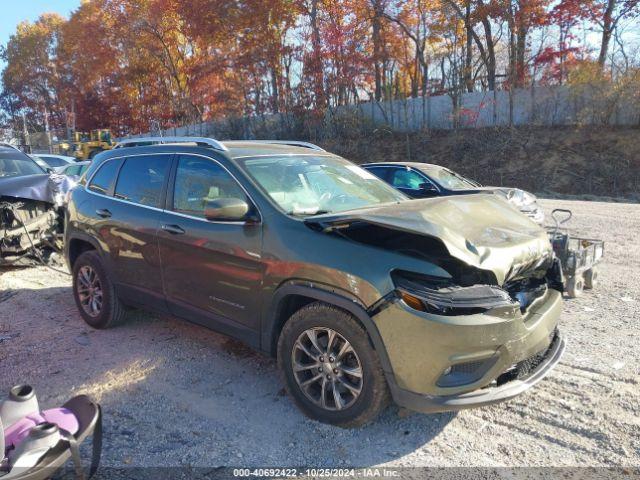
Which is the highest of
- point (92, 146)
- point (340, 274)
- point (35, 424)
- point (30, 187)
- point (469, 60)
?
point (469, 60)

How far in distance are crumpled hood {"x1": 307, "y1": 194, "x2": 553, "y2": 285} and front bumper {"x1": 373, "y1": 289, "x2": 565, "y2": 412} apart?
0.36 metres

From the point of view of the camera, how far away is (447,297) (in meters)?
2.88

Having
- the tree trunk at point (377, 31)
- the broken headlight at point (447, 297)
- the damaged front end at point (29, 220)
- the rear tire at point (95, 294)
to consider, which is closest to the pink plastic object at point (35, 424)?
the broken headlight at point (447, 297)

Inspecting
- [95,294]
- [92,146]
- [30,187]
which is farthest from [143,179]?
[92,146]

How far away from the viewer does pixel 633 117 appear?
20.2 metres

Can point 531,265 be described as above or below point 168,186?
below

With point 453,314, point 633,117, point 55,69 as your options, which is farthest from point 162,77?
point 453,314

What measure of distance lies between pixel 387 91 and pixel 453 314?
2550 centimetres

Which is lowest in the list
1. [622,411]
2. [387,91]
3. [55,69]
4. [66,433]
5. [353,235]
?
[622,411]

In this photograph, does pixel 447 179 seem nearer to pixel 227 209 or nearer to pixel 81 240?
pixel 81 240

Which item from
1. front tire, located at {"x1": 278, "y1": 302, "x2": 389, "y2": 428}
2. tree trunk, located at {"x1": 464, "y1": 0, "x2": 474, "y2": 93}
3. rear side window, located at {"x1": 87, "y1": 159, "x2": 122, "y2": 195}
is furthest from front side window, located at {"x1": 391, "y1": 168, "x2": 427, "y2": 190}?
tree trunk, located at {"x1": 464, "y1": 0, "x2": 474, "y2": 93}

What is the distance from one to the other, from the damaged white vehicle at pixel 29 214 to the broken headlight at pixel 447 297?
6.67 meters

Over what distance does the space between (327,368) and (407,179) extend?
696cm

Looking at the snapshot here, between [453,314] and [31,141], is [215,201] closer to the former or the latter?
[453,314]
